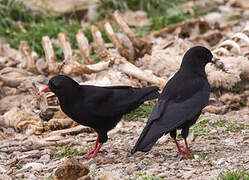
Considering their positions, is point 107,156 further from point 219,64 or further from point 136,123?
point 219,64

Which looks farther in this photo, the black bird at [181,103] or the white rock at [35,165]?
the white rock at [35,165]

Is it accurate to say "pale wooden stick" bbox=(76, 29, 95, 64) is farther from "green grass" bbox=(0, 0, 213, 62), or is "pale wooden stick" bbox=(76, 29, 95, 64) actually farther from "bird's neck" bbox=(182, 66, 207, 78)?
"bird's neck" bbox=(182, 66, 207, 78)

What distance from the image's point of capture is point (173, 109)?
518 cm

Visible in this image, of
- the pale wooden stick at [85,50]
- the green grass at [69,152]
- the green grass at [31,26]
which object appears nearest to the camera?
the green grass at [69,152]

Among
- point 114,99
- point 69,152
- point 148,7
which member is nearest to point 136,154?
point 114,99

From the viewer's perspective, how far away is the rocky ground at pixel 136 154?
4906 mm

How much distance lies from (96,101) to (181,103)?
929 mm

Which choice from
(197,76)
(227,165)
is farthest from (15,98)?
(227,165)

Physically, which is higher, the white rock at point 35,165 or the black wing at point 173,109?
the black wing at point 173,109

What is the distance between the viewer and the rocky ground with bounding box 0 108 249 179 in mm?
4906

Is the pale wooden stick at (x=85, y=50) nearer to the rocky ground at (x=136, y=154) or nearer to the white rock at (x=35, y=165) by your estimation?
the rocky ground at (x=136, y=154)

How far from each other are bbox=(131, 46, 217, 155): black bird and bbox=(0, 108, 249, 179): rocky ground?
0.26 m

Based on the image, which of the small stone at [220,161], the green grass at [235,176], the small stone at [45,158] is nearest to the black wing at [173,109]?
the small stone at [220,161]

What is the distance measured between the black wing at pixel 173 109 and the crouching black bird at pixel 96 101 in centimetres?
54
